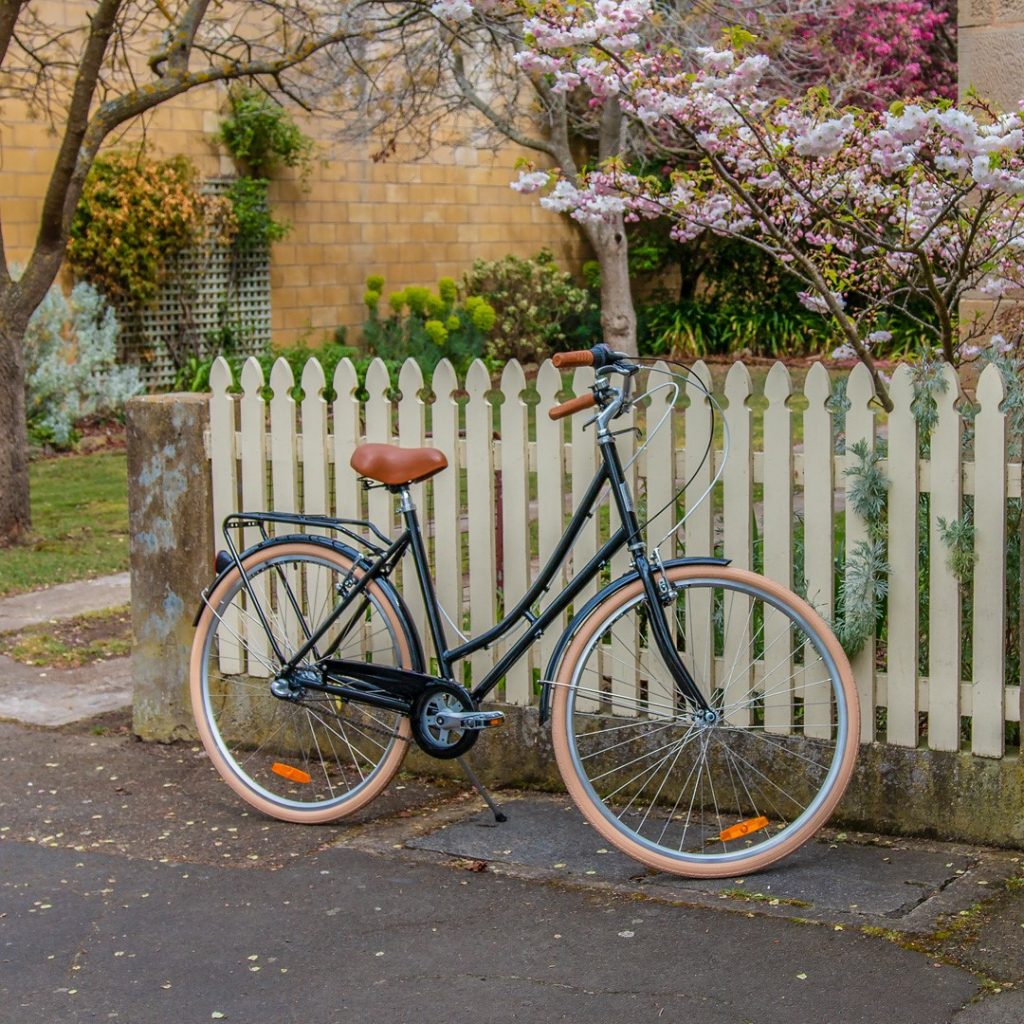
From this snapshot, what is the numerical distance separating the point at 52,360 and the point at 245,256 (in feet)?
10.9

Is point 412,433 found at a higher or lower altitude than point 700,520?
higher

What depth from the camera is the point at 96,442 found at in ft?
44.4

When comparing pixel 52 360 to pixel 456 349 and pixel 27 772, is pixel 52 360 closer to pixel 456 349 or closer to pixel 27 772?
pixel 456 349

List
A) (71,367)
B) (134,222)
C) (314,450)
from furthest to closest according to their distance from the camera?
1. (134,222)
2. (71,367)
3. (314,450)

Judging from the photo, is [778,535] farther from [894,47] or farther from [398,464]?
[894,47]

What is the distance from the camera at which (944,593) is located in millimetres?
4250

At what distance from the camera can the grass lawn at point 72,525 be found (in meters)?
8.42

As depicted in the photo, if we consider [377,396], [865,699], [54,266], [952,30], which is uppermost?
[952,30]

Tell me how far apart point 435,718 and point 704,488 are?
101 cm

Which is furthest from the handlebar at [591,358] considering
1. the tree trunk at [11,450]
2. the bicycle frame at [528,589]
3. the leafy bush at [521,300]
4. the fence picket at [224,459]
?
the leafy bush at [521,300]

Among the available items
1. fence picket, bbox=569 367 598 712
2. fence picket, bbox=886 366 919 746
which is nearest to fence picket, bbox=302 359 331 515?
fence picket, bbox=569 367 598 712

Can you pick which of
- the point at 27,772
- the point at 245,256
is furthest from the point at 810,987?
the point at 245,256

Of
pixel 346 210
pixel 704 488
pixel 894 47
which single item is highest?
pixel 894 47

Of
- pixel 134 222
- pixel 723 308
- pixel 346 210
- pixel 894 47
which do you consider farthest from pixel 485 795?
pixel 723 308
